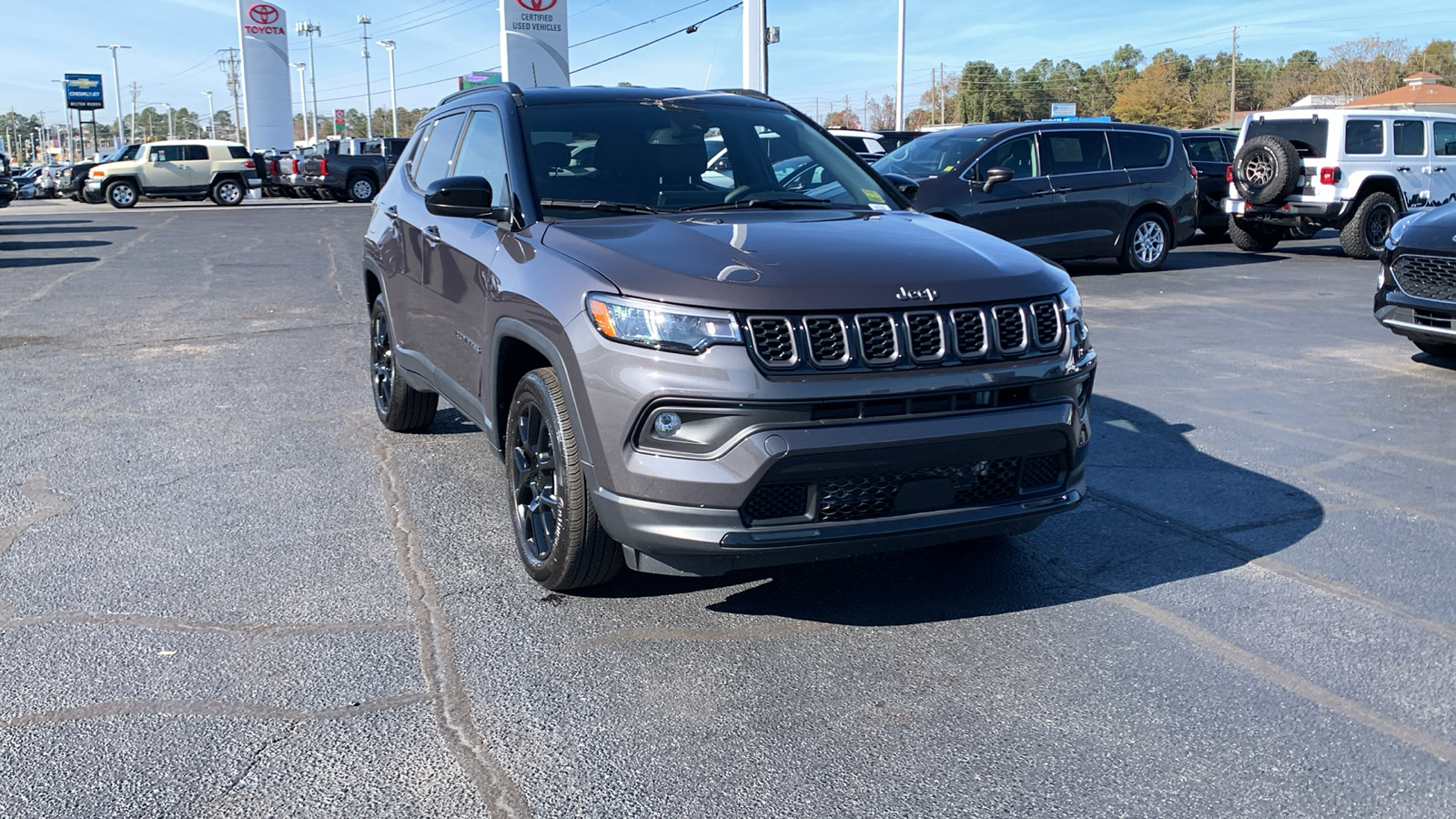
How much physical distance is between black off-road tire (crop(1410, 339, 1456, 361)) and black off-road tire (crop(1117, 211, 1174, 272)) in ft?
19.5

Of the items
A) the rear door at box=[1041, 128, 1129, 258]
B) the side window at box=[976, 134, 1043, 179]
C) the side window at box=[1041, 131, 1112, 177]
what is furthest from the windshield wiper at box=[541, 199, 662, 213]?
the side window at box=[1041, 131, 1112, 177]

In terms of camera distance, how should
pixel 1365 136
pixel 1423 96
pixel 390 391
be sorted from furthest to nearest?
pixel 1423 96, pixel 1365 136, pixel 390 391

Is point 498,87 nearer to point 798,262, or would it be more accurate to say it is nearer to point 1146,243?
point 798,262

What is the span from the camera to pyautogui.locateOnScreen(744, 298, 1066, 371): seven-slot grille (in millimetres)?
3354

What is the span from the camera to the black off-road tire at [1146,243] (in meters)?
14.4

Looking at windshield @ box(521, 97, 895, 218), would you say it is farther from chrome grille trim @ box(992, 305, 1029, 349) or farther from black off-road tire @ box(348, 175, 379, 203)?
black off-road tire @ box(348, 175, 379, 203)

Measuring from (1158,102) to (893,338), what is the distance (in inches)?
4078

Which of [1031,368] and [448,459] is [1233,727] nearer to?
[1031,368]

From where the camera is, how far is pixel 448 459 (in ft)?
19.3

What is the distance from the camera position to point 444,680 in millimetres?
3416

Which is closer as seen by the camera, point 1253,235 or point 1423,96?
point 1253,235

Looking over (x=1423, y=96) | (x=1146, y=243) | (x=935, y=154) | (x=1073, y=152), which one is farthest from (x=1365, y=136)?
(x=1423, y=96)

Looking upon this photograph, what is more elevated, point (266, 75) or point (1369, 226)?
point (266, 75)

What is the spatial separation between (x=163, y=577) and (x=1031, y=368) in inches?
120
